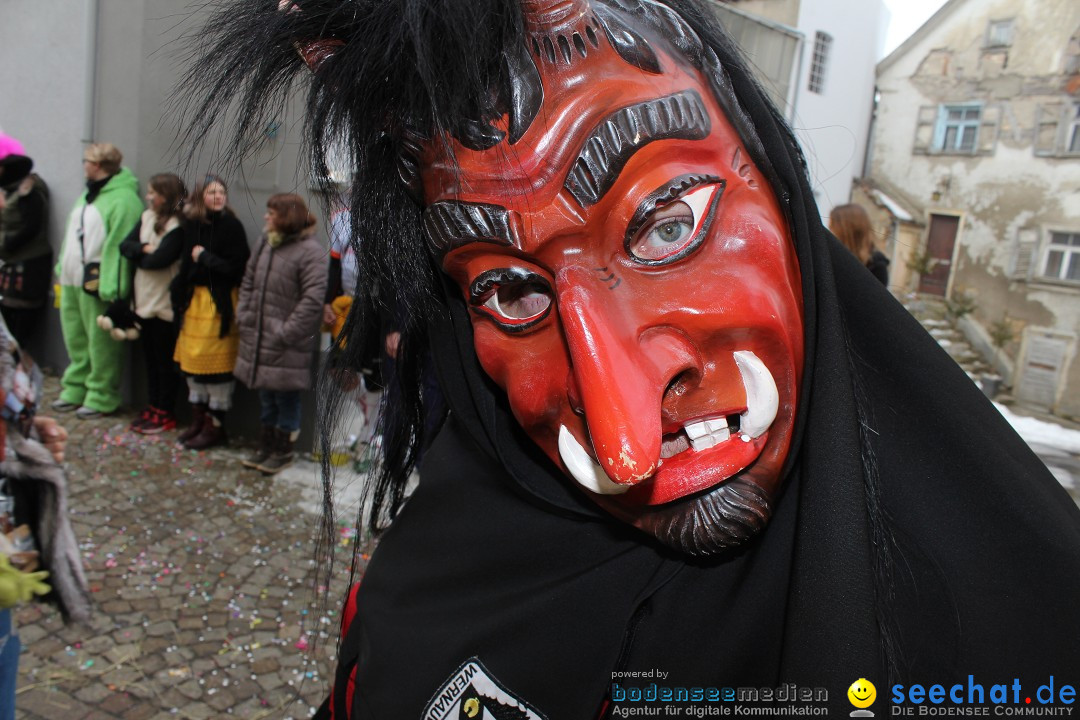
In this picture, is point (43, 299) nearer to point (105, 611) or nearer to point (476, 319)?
point (105, 611)

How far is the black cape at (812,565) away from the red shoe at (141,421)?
4.62 meters

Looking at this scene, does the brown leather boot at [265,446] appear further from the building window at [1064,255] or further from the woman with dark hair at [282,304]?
the building window at [1064,255]

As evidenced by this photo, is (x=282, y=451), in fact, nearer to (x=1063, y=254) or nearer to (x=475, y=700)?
(x=475, y=700)

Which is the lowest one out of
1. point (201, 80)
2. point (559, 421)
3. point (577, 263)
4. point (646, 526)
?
point (646, 526)

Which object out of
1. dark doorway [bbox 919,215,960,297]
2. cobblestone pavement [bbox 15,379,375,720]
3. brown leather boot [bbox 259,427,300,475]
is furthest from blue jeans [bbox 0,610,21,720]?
dark doorway [bbox 919,215,960,297]

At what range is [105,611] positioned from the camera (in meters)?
3.16

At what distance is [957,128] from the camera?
49.3 ft

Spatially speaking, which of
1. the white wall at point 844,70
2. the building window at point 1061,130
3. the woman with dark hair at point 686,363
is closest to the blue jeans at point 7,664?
the woman with dark hair at point 686,363

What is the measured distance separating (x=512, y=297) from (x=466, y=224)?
0.41ft

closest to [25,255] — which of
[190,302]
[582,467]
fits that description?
[190,302]

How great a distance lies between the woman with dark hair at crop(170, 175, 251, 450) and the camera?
15.0ft

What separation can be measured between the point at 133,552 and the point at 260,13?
337cm

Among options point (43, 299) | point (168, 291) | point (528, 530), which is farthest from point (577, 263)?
point (43, 299)

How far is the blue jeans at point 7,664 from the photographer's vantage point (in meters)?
1.87
